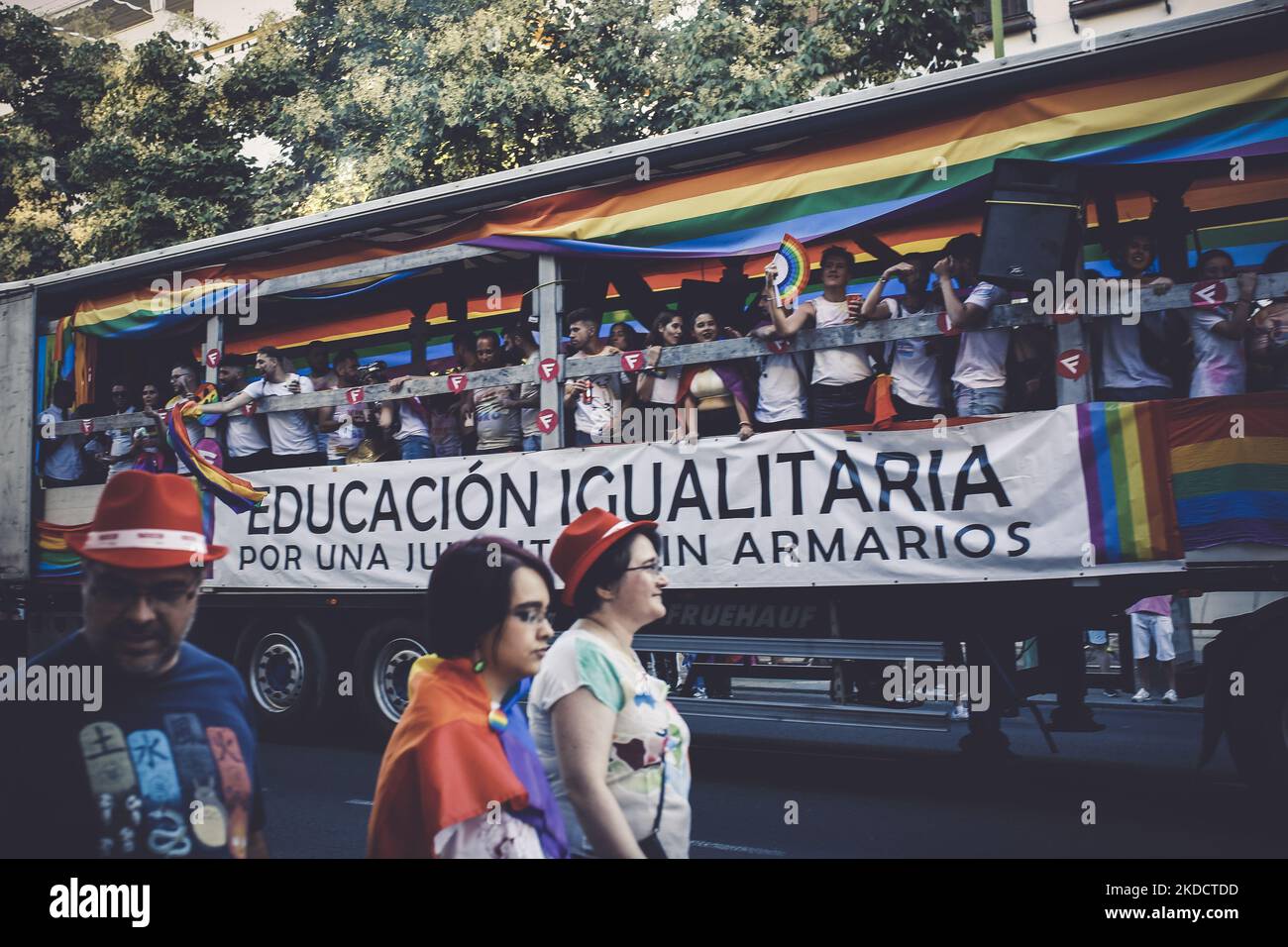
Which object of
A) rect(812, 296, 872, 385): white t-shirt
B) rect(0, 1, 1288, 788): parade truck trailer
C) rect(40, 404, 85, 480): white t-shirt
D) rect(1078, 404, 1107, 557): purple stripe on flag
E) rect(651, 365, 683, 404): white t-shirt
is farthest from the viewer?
rect(40, 404, 85, 480): white t-shirt

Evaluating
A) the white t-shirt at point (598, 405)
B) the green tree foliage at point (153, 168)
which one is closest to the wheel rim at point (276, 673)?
the white t-shirt at point (598, 405)

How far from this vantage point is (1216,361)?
6.50m

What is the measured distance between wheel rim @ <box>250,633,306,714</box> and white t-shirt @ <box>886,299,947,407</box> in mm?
4980

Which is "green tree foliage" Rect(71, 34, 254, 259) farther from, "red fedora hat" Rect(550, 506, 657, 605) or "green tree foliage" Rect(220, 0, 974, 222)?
"red fedora hat" Rect(550, 506, 657, 605)

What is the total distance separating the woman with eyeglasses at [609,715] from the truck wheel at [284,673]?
21.7 ft

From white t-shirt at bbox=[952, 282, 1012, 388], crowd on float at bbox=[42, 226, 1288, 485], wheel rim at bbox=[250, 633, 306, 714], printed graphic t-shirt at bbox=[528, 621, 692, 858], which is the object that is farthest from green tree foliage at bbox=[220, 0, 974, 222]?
printed graphic t-shirt at bbox=[528, 621, 692, 858]

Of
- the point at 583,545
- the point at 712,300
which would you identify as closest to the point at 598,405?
the point at 712,300

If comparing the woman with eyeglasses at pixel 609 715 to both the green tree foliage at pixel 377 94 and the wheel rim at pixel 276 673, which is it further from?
the green tree foliage at pixel 377 94

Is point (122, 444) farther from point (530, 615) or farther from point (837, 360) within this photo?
point (530, 615)

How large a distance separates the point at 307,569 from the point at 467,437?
158 centimetres

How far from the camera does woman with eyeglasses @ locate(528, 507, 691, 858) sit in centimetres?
→ 290

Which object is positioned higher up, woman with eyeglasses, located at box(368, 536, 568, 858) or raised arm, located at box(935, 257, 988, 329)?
raised arm, located at box(935, 257, 988, 329)

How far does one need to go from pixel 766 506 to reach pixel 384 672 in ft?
10.9
